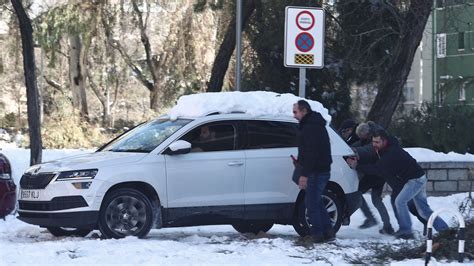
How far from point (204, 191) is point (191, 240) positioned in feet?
2.12

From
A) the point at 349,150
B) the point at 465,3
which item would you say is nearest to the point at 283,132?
the point at 349,150

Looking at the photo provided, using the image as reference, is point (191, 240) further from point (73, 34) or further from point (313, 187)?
point (73, 34)

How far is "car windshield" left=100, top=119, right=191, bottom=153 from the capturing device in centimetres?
1138

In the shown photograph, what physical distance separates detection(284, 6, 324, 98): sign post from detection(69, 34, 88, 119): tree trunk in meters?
30.3

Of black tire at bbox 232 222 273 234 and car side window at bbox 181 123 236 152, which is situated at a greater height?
car side window at bbox 181 123 236 152

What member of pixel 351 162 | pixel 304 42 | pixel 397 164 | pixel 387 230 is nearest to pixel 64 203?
pixel 351 162

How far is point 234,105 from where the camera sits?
38.7 ft

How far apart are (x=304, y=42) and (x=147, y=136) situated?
2.74m

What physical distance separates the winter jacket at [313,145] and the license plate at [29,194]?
3275 millimetres

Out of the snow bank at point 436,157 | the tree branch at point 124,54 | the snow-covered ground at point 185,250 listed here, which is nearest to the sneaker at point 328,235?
the snow-covered ground at point 185,250

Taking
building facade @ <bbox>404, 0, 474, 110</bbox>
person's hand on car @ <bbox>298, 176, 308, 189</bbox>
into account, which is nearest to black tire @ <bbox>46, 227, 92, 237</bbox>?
person's hand on car @ <bbox>298, 176, 308, 189</bbox>

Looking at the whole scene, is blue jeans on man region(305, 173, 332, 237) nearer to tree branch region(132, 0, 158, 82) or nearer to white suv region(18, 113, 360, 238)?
white suv region(18, 113, 360, 238)

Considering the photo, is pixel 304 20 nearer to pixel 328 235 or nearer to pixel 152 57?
pixel 328 235

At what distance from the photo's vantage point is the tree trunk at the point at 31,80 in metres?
16.7
